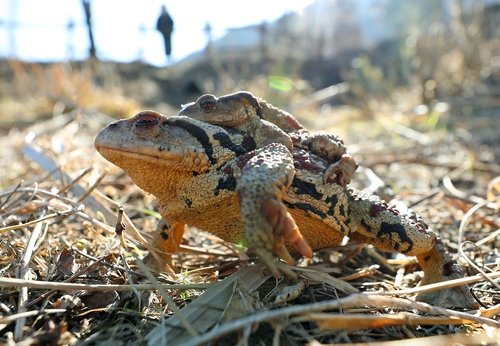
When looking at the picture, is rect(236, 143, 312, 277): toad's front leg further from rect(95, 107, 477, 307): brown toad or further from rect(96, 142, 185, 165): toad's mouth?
rect(96, 142, 185, 165): toad's mouth

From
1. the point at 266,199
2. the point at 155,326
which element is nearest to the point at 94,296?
the point at 155,326

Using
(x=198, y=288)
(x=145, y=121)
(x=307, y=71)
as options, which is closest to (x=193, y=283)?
(x=198, y=288)

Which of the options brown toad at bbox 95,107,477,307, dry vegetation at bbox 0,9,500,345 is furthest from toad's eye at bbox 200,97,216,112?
dry vegetation at bbox 0,9,500,345

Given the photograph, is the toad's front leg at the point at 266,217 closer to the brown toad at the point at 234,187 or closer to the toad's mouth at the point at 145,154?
the brown toad at the point at 234,187

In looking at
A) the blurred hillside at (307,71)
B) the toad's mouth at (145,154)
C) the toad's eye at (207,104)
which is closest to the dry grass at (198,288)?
the toad's mouth at (145,154)

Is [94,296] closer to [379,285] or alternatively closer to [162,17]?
[379,285]
